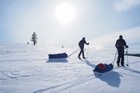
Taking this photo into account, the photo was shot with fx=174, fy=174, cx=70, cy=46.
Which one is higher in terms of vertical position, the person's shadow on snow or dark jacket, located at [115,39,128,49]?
dark jacket, located at [115,39,128,49]

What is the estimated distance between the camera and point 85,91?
6418 mm

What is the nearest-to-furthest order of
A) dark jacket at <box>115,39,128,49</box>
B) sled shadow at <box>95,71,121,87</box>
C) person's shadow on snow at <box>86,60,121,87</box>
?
sled shadow at <box>95,71,121,87</box> → person's shadow on snow at <box>86,60,121,87</box> → dark jacket at <box>115,39,128,49</box>

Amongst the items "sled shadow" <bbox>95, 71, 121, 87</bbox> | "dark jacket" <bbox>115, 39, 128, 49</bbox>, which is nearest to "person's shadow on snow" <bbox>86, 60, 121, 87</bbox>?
"sled shadow" <bbox>95, 71, 121, 87</bbox>

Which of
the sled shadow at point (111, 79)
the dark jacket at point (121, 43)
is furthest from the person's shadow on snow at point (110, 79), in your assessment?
the dark jacket at point (121, 43)

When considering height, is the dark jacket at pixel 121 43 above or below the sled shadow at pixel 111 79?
above

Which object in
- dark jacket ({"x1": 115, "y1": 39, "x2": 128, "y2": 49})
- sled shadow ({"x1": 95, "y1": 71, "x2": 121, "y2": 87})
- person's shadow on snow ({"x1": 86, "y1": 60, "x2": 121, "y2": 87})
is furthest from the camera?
dark jacket ({"x1": 115, "y1": 39, "x2": 128, "y2": 49})

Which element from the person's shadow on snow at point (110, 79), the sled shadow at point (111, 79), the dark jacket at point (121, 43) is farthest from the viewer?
the dark jacket at point (121, 43)

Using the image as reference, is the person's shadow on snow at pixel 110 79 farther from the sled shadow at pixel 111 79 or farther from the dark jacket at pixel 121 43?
the dark jacket at pixel 121 43

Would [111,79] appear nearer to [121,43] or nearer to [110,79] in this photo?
[110,79]

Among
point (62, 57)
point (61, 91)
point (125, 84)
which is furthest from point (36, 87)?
point (62, 57)

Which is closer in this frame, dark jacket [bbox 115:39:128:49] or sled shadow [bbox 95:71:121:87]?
sled shadow [bbox 95:71:121:87]

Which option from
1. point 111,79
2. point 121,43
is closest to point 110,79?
point 111,79

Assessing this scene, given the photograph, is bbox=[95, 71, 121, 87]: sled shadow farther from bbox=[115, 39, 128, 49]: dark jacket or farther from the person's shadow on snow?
bbox=[115, 39, 128, 49]: dark jacket

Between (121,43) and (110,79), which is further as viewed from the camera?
(121,43)
